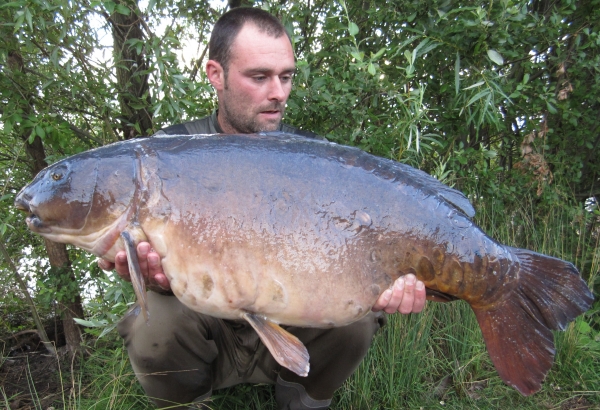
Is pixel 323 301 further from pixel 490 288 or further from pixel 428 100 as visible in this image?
pixel 428 100

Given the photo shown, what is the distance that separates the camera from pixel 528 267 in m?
1.56

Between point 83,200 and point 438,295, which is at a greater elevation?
point 83,200

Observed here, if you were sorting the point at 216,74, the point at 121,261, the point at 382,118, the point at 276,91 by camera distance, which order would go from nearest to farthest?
the point at 121,261
the point at 276,91
the point at 216,74
the point at 382,118

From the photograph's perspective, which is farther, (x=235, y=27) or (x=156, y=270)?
(x=235, y=27)

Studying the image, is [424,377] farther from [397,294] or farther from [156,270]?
[156,270]

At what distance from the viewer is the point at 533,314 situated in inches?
61.4

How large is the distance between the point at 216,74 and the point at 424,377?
1.79 metres

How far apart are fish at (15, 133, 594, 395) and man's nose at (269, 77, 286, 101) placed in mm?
663

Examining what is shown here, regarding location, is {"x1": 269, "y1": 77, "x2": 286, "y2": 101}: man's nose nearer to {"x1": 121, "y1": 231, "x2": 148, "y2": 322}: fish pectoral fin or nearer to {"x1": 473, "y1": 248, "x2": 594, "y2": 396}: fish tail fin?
{"x1": 121, "y1": 231, "x2": 148, "y2": 322}: fish pectoral fin

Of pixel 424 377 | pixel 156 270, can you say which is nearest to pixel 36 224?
pixel 156 270

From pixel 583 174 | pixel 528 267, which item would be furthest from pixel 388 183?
pixel 583 174

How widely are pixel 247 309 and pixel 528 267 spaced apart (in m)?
0.91

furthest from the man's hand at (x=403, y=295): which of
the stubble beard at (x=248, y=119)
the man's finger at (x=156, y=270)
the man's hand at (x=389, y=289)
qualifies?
the stubble beard at (x=248, y=119)

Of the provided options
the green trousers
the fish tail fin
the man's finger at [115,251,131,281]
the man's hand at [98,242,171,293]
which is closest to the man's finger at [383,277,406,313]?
the fish tail fin
